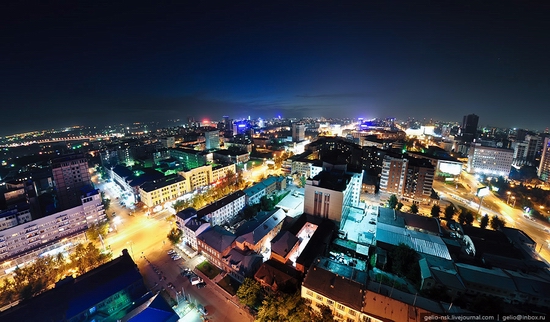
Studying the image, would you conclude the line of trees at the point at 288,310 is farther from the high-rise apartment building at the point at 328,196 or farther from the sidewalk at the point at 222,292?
the high-rise apartment building at the point at 328,196

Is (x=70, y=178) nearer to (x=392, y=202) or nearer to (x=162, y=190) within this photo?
(x=162, y=190)

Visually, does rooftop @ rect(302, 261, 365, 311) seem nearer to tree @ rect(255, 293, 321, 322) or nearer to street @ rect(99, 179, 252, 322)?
tree @ rect(255, 293, 321, 322)

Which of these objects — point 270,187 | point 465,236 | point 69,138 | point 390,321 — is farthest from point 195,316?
point 69,138

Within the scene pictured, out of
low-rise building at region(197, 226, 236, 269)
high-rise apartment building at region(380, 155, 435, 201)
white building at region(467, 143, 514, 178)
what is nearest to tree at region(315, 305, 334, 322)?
low-rise building at region(197, 226, 236, 269)

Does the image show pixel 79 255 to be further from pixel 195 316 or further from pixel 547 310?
pixel 547 310

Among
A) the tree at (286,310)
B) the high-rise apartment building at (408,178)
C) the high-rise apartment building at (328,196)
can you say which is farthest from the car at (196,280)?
the high-rise apartment building at (408,178)

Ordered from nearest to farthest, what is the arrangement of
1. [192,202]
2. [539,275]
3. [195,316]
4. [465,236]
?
[195,316], [539,275], [465,236], [192,202]

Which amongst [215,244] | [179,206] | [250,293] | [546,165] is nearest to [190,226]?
[215,244]
